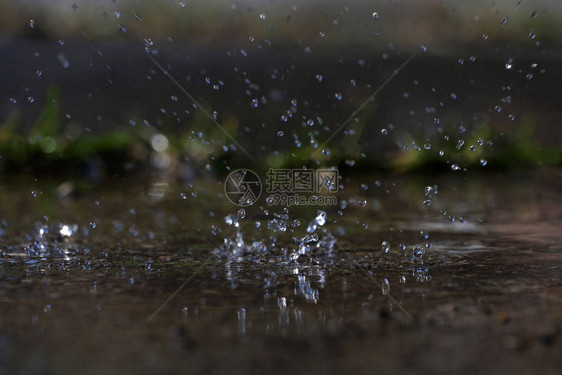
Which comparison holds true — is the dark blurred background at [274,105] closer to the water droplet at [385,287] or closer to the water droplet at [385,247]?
the water droplet at [385,247]

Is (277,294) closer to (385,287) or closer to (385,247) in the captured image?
(385,287)

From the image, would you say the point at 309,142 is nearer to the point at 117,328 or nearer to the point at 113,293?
the point at 113,293

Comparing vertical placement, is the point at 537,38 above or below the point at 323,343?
above

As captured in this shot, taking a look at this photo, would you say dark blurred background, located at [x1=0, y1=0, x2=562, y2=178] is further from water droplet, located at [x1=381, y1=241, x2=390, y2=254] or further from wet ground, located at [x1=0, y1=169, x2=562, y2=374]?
water droplet, located at [x1=381, y1=241, x2=390, y2=254]

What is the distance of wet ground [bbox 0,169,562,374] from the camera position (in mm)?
1460

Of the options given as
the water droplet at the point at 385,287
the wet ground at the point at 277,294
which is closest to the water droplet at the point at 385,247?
the wet ground at the point at 277,294

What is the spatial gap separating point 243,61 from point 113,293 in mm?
4322

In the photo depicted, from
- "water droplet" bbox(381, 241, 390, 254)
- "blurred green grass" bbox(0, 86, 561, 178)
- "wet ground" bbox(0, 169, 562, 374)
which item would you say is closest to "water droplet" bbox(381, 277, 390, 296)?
"wet ground" bbox(0, 169, 562, 374)

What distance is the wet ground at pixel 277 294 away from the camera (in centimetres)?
146

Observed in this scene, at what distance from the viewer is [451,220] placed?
3.73 metres

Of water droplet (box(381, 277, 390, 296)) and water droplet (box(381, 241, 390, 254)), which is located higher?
water droplet (box(381, 241, 390, 254))

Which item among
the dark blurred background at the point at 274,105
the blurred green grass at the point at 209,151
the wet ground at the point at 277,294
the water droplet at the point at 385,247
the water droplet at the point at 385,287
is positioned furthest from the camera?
the dark blurred background at the point at 274,105

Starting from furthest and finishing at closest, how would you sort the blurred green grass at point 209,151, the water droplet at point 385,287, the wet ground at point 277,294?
the blurred green grass at point 209,151
the water droplet at point 385,287
the wet ground at point 277,294

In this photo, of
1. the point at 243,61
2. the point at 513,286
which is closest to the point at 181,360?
the point at 513,286
